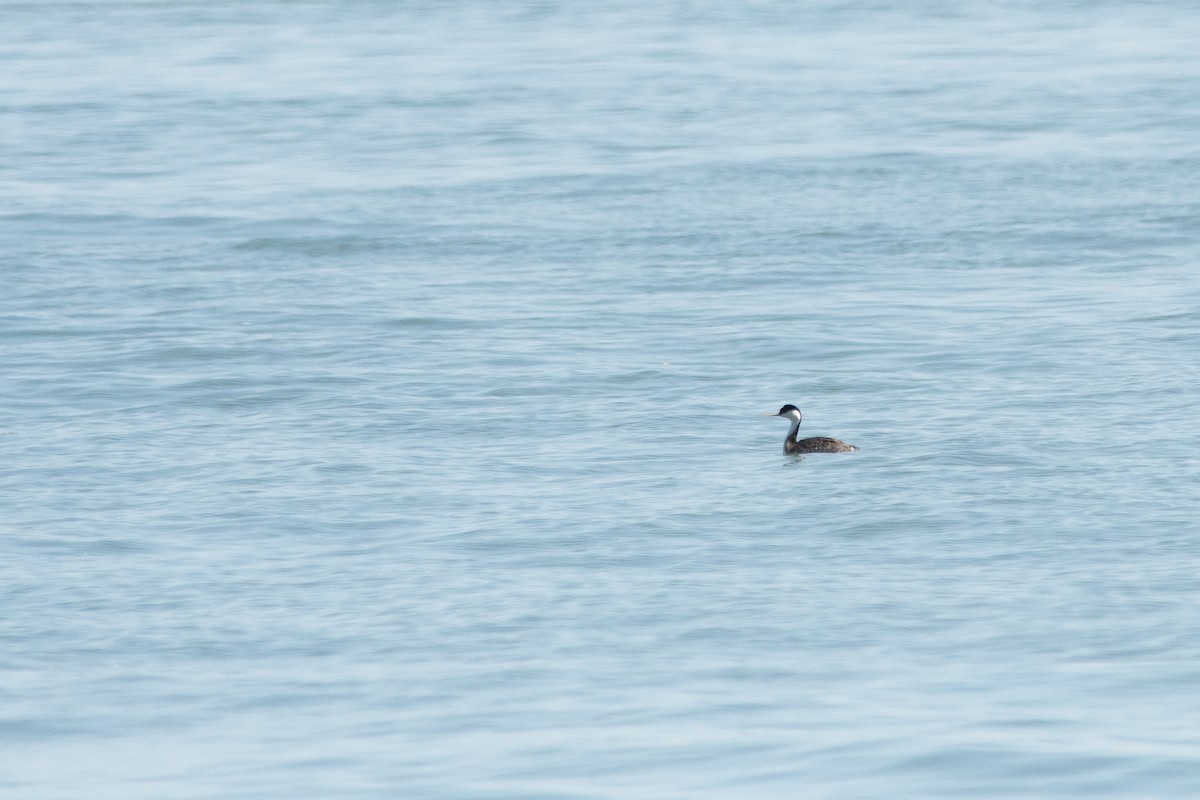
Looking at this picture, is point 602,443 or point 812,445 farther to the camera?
point 602,443

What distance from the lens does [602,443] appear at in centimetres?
1691

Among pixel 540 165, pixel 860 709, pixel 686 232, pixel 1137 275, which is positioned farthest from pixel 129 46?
pixel 860 709

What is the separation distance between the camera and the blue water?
10.3 m

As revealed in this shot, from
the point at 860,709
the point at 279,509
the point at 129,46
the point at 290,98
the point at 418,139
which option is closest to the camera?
the point at 860,709

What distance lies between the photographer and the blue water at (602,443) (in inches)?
406

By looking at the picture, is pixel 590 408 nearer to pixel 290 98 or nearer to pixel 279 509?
pixel 279 509

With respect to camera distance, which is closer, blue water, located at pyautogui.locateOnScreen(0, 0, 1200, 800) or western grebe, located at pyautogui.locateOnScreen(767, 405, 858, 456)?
blue water, located at pyautogui.locateOnScreen(0, 0, 1200, 800)

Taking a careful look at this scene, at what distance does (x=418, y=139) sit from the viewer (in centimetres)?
3375

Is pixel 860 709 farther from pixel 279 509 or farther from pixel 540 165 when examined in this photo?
pixel 540 165

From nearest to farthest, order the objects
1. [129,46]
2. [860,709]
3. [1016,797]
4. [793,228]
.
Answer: [1016,797] → [860,709] → [793,228] → [129,46]

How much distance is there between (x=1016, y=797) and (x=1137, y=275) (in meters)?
15.3

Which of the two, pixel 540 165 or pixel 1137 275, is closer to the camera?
pixel 1137 275

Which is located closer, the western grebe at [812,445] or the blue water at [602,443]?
the blue water at [602,443]

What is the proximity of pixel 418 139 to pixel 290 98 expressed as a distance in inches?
207
